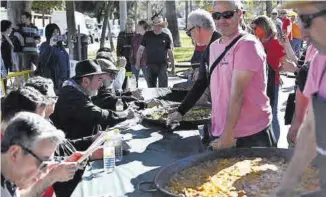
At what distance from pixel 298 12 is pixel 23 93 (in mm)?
→ 1570

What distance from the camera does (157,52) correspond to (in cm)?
827

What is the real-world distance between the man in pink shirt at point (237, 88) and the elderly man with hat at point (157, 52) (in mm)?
5393

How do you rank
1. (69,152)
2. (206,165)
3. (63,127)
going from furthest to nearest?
(63,127), (69,152), (206,165)

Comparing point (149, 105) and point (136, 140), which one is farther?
point (149, 105)

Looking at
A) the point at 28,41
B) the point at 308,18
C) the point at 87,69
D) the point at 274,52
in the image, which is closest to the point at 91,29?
the point at 28,41

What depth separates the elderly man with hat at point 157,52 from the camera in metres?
8.27

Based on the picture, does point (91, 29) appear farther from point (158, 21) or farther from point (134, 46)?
point (158, 21)

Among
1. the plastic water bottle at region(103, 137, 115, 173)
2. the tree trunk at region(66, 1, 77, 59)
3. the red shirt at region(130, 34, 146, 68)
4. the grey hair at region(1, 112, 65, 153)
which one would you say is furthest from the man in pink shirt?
the tree trunk at region(66, 1, 77, 59)

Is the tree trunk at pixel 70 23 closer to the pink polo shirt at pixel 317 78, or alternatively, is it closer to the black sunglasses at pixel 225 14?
the black sunglasses at pixel 225 14

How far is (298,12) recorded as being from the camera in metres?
1.91

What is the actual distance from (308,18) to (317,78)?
341 mm

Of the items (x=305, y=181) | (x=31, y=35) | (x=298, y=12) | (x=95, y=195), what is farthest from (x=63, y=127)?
(x=31, y=35)

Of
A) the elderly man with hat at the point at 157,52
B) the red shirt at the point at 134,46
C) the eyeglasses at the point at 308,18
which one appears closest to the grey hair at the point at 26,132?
the eyeglasses at the point at 308,18

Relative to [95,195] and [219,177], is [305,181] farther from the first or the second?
[95,195]
